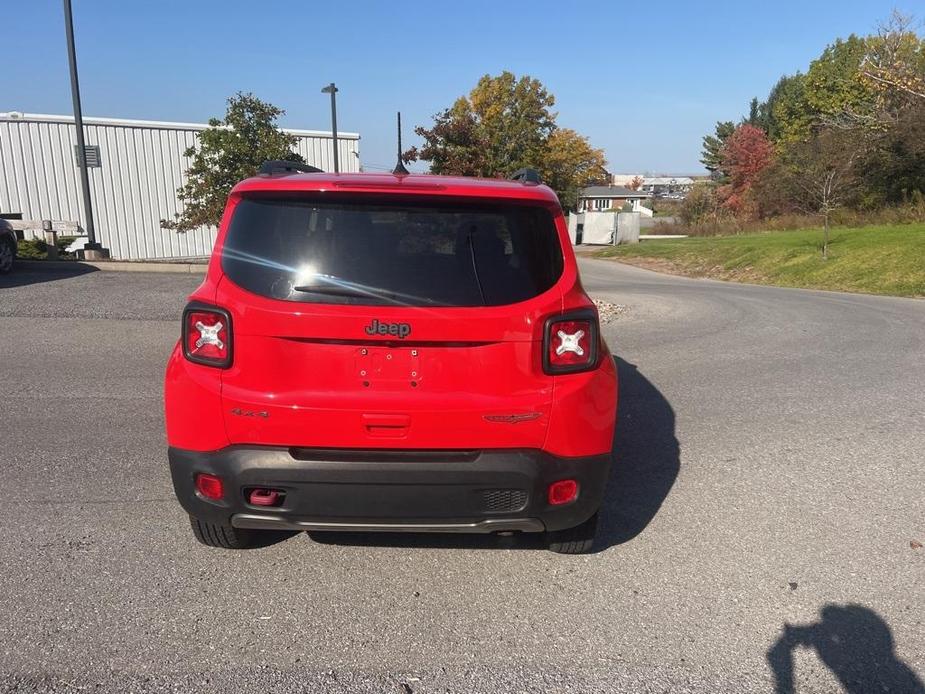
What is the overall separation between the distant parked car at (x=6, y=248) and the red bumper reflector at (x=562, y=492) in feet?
42.2

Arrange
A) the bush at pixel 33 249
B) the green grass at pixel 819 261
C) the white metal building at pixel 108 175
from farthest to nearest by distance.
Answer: the white metal building at pixel 108 175 < the green grass at pixel 819 261 < the bush at pixel 33 249

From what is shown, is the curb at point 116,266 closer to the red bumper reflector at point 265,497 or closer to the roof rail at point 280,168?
the roof rail at point 280,168

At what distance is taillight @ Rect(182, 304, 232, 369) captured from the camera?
2.65 m

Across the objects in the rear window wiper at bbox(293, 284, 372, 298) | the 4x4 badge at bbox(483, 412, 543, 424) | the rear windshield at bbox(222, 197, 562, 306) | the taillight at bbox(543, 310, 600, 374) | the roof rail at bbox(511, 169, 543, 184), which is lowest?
the 4x4 badge at bbox(483, 412, 543, 424)

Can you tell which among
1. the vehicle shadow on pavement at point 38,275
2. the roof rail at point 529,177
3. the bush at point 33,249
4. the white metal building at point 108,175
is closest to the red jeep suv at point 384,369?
the roof rail at point 529,177

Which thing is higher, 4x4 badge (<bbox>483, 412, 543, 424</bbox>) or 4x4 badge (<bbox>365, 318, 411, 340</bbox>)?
4x4 badge (<bbox>365, 318, 411, 340</bbox>)

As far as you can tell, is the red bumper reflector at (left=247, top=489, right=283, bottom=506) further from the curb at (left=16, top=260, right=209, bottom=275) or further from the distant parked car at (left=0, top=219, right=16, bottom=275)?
the curb at (left=16, top=260, right=209, bottom=275)

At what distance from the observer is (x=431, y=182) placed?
9.64 ft

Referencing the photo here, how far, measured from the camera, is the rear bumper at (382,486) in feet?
8.61

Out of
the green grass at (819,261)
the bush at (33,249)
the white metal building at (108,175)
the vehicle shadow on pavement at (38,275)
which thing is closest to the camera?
the vehicle shadow on pavement at (38,275)

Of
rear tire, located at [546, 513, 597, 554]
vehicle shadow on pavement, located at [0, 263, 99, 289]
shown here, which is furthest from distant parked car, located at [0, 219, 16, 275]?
rear tire, located at [546, 513, 597, 554]

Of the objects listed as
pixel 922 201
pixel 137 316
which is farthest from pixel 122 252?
pixel 922 201

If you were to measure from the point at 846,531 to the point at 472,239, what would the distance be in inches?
102

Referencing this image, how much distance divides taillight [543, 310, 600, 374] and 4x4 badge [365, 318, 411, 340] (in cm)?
56
